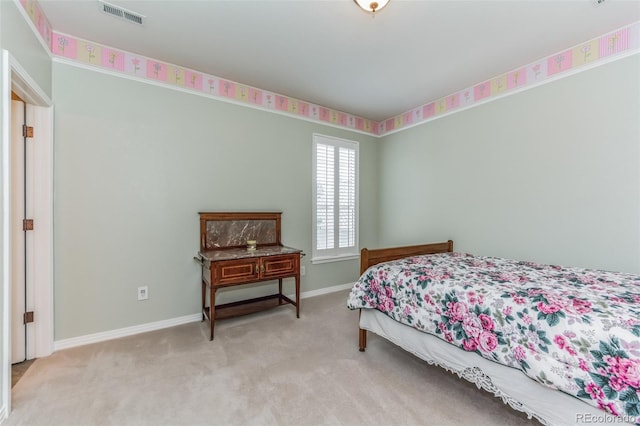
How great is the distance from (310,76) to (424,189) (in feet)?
7.01

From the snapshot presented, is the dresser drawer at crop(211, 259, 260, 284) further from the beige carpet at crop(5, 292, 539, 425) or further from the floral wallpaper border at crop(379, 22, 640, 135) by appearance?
the floral wallpaper border at crop(379, 22, 640, 135)

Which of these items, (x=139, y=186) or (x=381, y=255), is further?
(x=139, y=186)

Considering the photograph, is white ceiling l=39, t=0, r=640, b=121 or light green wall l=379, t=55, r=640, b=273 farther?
light green wall l=379, t=55, r=640, b=273

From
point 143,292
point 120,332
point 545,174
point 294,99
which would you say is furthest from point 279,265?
point 545,174

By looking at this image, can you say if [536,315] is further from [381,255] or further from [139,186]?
[139,186]

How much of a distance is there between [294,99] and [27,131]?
2.65 m

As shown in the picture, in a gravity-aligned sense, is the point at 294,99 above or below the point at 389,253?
above

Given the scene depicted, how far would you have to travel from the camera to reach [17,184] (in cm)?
218

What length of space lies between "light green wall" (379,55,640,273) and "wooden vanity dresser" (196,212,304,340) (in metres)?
2.06

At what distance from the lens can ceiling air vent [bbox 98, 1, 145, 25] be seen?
82.0 inches

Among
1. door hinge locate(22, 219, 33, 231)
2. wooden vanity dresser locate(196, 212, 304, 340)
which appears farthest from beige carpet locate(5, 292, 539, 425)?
door hinge locate(22, 219, 33, 231)

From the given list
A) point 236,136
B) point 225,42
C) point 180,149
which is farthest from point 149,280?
point 225,42

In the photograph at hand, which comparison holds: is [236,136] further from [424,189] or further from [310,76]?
[424,189]

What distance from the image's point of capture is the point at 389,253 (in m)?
2.56
